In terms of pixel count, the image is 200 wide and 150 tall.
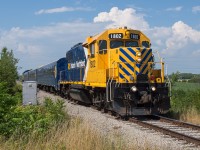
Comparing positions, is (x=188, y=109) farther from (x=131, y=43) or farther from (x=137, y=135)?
(x=137, y=135)

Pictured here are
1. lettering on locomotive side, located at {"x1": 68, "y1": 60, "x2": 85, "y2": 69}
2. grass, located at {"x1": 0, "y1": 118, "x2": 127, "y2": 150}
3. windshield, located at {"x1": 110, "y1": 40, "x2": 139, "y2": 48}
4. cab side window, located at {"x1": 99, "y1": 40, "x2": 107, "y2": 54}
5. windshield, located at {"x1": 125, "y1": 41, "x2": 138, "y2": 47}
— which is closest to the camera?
grass, located at {"x1": 0, "y1": 118, "x2": 127, "y2": 150}

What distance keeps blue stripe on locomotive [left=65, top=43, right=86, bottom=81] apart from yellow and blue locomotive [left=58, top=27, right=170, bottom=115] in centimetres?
199

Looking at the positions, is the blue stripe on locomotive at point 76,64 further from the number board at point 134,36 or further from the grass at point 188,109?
the grass at point 188,109

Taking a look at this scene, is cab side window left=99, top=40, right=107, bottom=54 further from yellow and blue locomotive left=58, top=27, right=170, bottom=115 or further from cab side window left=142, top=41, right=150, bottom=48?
cab side window left=142, top=41, right=150, bottom=48

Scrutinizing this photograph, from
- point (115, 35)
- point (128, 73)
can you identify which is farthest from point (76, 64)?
point (128, 73)

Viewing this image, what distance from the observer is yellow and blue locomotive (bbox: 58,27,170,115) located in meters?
13.7

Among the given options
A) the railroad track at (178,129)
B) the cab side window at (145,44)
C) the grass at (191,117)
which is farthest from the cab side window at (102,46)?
the grass at (191,117)

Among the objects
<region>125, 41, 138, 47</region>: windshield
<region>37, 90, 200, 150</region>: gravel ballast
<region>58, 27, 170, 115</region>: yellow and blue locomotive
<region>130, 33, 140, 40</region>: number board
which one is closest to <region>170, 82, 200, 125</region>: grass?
<region>58, 27, 170, 115</region>: yellow and blue locomotive

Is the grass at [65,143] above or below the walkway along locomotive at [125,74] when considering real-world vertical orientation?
below

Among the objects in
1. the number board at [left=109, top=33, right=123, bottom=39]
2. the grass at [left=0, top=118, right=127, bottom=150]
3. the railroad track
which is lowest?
the railroad track

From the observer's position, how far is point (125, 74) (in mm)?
14258

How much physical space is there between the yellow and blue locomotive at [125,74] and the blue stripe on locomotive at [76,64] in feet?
6.53

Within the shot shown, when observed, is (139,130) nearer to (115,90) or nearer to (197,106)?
(115,90)

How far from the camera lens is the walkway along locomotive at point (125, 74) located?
13.7 metres
